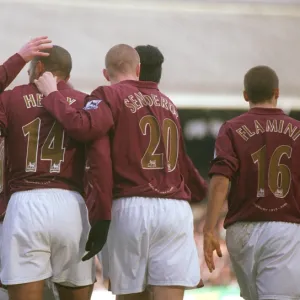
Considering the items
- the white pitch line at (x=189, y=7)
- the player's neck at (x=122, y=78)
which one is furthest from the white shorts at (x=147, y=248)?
the white pitch line at (x=189, y=7)

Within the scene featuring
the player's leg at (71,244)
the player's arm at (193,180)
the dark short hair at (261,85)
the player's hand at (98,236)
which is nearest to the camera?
the player's hand at (98,236)

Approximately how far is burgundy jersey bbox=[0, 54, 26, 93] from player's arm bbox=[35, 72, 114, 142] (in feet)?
0.72

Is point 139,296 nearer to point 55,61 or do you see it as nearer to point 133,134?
point 133,134

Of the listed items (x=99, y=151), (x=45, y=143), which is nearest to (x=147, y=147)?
(x=99, y=151)

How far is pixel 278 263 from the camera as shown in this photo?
3.15m

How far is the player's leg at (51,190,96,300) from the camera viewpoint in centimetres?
294

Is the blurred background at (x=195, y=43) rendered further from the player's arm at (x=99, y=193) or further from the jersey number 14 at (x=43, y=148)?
the player's arm at (x=99, y=193)

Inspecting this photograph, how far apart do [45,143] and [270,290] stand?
1211 millimetres

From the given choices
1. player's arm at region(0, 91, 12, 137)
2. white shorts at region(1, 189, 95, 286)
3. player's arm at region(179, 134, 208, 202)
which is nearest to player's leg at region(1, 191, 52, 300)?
white shorts at region(1, 189, 95, 286)

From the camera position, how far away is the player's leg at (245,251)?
3.21 meters

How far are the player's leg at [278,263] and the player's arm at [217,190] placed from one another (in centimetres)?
21

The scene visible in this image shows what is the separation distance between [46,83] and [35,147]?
0.28 m

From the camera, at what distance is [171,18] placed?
5.36 metres

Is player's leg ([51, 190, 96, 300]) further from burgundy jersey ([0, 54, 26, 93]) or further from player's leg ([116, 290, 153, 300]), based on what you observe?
burgundy jersey ([0, 54, 26, 93])
